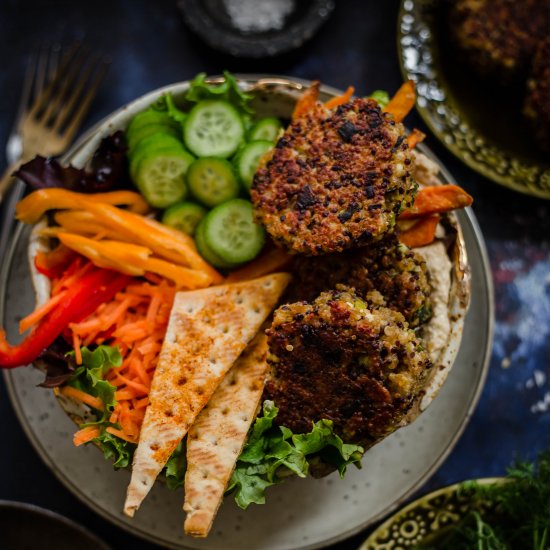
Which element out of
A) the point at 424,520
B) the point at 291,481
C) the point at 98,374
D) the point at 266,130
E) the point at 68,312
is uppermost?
the point at 266,130

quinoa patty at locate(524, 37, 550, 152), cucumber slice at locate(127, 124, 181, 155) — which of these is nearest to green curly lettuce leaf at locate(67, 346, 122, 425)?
cucumber slice at locate(127, 124, 181, 155)

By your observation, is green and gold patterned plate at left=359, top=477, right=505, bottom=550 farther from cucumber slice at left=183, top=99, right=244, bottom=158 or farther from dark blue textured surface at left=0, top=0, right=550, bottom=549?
cucumber slice at left=183, top=99, right=244, bottom=158

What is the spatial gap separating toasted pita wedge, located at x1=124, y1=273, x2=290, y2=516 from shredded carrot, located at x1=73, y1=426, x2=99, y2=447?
0.77 ft

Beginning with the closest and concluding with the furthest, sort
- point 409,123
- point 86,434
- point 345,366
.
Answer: point 345,366 → point 86,434 → point 409,123

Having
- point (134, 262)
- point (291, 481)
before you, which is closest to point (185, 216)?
point (134, 262)

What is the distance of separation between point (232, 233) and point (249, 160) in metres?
0.33

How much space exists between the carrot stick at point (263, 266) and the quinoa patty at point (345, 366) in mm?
358

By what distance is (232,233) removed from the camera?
3.10 m

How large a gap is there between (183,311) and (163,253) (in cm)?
31

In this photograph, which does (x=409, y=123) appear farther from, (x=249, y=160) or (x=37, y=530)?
(x=37, y=530)

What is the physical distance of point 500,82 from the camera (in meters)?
3.90

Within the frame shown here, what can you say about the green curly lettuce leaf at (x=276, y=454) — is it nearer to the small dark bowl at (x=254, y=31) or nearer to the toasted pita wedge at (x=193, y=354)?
the toasted pita wedge at (x=193, y=354)

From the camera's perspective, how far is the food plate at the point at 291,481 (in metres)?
3.38

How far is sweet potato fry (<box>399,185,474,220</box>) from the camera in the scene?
117 inches
